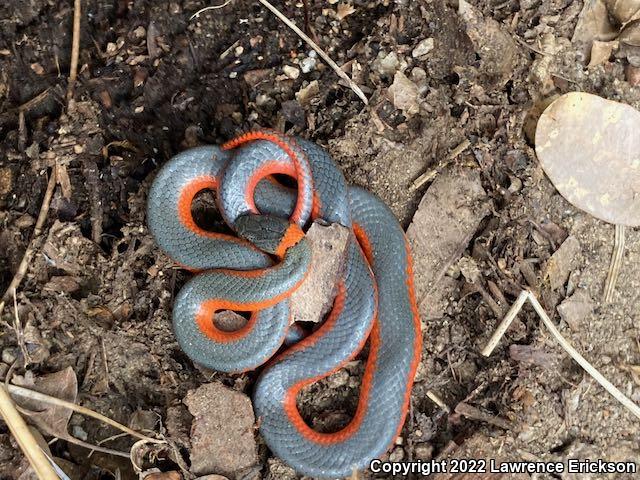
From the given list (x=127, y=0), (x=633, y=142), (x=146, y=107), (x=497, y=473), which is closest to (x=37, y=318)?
(x=146, y=107)

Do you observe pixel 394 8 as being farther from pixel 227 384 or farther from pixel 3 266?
pixel 3 266

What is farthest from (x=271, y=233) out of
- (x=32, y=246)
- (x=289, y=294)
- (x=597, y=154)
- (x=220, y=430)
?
(x=597, y=154)

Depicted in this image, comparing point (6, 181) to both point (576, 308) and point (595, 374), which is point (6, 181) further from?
point (595, 374)

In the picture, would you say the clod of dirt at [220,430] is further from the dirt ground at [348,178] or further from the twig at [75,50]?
the twig at [75,50]

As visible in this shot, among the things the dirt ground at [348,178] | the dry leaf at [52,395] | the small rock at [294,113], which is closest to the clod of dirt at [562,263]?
the dirt ground at [348,178]

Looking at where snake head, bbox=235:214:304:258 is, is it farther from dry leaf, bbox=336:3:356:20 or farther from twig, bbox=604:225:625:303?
twig, bbox=604:225:625:303

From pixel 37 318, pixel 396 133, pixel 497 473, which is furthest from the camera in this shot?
pixel 396 133

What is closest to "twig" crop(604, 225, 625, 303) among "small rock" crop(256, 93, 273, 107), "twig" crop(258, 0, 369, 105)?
"twig" crop(258, 0, 369, 105)

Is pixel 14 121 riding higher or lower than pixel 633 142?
higher
